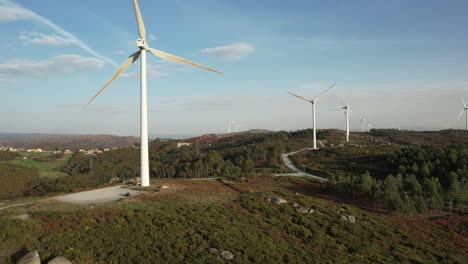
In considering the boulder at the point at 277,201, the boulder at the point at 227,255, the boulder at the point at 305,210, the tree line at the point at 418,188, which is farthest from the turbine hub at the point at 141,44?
the tree line at the point at 418,188

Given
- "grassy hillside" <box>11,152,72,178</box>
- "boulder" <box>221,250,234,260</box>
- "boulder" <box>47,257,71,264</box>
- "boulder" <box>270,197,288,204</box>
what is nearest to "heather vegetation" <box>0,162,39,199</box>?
"grassy hillside" <box>11,152,72,178</box>

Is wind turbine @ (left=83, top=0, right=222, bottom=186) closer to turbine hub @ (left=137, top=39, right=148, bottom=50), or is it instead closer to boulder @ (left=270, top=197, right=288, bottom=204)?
Answer: turbine hub @ (left=137, top=39, right=148, bottom=50)

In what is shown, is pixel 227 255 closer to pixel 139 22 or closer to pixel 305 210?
pixel 305 210

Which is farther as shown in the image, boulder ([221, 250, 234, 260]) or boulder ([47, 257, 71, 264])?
boulder ([221, 250, 234, 260])

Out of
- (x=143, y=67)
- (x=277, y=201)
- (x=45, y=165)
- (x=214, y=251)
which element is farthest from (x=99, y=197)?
(x=45, y=165)

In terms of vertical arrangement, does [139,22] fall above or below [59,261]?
above

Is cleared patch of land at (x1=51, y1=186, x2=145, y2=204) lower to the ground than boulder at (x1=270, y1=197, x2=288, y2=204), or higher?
higher

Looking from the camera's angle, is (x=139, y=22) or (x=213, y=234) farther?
(x=139, y=22)

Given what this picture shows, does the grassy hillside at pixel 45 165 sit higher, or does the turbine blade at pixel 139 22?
the turbine blade at pixel 139 22

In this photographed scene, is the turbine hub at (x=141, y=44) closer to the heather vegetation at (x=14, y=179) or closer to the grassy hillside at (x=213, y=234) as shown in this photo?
the grassy hillside at (x=213, y=234)
